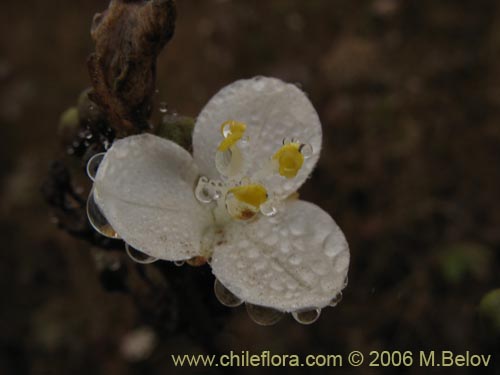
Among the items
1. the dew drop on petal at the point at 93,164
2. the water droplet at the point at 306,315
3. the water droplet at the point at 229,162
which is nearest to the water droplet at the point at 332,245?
the water droplet at the point at 306,315

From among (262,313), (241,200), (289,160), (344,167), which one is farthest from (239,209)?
(344,167)

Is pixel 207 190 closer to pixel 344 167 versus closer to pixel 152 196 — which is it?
pixel 152 196

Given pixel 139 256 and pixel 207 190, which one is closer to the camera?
pixel 139 256

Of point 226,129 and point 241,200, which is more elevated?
point 226,129

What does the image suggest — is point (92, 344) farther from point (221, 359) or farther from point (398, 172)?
point (398, 172)

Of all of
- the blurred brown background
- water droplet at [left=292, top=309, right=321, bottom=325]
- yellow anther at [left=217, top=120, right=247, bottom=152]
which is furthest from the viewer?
the blurred brown background

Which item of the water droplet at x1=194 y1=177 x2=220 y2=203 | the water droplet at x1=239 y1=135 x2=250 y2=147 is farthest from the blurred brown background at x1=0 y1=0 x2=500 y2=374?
the water droplet at x1=239 y1=135 x2=250 y2=147

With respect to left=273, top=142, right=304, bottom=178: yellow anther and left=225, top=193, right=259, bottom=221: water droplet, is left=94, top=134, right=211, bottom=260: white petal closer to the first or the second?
left=225, top=193, right=259, bottom=221: water droplet

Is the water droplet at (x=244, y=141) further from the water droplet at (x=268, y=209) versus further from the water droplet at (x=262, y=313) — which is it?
the water droplet at (x=262, y=313)
